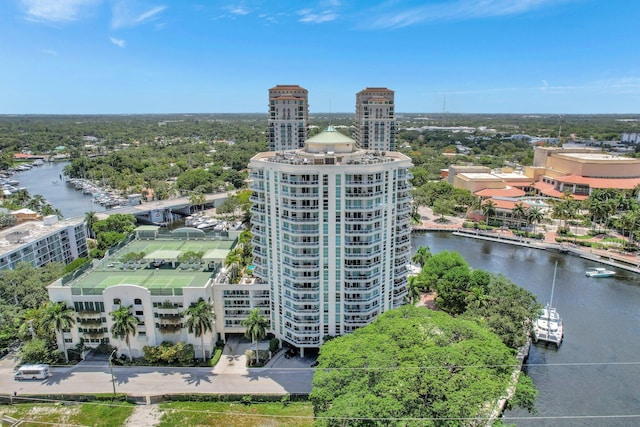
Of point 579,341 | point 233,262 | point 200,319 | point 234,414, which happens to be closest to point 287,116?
point 233,262

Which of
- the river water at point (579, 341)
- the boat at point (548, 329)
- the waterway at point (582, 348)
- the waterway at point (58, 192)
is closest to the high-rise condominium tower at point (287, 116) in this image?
the river water at point (579, 341)

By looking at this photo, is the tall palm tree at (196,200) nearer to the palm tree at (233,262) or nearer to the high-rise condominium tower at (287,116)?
the high-rise condominium tower at (287,116)

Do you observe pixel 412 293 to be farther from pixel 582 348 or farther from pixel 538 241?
pixel 538 241

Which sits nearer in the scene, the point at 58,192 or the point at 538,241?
the point at 538,241

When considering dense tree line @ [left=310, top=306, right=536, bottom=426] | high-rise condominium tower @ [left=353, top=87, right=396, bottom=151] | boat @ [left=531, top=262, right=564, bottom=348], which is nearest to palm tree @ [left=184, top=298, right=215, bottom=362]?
dense tree line @ [left=310, top=306, right=536, bottom=426]

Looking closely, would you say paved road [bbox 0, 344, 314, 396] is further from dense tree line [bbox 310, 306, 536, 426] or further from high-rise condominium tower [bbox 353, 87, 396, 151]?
high-rise condominium tower [bbox 353, 87, 396, 151]
